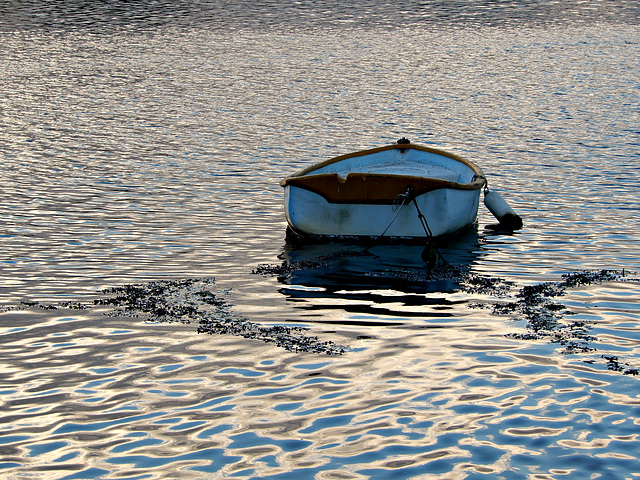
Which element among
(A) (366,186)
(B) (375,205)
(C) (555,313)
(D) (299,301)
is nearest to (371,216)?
(B) (375,205)

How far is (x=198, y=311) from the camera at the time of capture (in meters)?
13.0

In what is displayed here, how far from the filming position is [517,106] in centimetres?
3859

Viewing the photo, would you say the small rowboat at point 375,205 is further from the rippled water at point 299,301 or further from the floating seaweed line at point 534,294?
the floating seaweed line at point 534,294

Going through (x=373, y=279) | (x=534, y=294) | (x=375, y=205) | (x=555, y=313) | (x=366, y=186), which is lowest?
(x=555, y=313)

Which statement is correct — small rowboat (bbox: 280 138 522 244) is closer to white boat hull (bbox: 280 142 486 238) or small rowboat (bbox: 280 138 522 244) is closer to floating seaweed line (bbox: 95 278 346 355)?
white boat hull (bbox: 280 142 486 238)

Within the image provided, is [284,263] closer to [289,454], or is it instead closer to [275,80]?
[289,454]

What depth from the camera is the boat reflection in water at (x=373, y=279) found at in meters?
13.2

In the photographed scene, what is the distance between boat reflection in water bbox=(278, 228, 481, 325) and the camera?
13.2 m

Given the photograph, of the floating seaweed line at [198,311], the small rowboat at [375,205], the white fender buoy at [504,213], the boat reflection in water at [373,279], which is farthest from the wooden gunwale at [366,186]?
the floating seaweed line at [198,311]

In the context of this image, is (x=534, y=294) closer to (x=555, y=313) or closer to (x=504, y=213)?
(x=555, y=313)

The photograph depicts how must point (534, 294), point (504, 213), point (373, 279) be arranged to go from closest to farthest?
point (534, 294) < point (373, 279) < point (504, 213)

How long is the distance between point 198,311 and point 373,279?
3445 mm

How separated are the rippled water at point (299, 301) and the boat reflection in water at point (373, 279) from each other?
0.23 feet

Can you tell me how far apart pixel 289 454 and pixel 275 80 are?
3884cm
